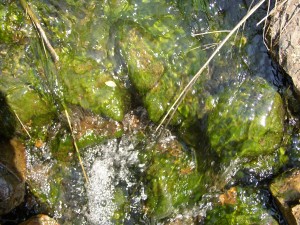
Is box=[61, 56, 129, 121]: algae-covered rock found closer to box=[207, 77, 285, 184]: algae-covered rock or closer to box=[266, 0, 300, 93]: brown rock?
box=[207, 77, 285, 184]: algae-covered rock

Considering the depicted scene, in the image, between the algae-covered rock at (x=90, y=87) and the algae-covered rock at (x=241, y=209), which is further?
the algae-covered rock at (x=90, y=87)

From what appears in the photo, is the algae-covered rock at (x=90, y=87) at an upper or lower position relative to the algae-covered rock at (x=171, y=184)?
upper

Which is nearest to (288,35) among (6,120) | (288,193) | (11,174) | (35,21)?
(288,193)

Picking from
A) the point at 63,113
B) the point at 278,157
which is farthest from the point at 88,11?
the point at 278,157

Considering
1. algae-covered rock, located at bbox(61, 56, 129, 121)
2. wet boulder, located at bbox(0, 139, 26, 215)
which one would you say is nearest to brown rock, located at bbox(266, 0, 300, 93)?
algae-covered rock, located at bbox(61, 56, 129, 121)

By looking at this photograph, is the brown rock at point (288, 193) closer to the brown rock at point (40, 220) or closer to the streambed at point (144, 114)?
the streambed at point (144, 114)

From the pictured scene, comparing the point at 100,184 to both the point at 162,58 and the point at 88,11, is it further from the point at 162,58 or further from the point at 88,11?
the point at 88,11

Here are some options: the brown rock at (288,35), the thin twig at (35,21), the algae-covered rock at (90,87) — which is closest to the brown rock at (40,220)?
the algae-covered rock at (90,87)

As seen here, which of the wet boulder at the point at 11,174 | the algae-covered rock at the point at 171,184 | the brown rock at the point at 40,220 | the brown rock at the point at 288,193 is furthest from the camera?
the algae-covered rock at the point at 171,184
